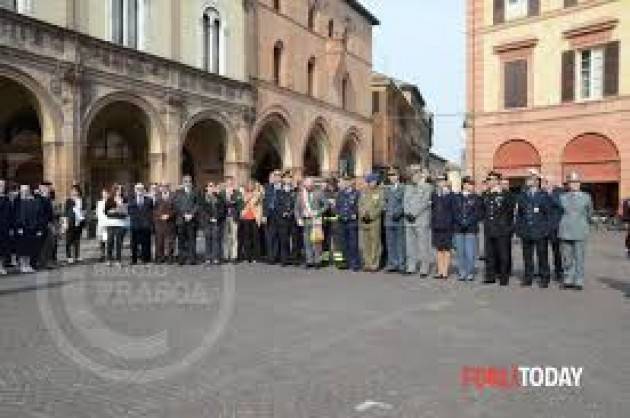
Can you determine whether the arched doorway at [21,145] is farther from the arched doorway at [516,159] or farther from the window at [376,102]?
the window at [376,102]

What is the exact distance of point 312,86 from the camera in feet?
130

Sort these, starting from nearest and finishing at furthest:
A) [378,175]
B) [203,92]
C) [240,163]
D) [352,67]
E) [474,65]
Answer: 1. [378,175]
2. [203,92]
3. [240,163]
4. [474,65]
5. [352,67]

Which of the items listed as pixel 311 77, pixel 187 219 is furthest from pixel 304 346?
pixel 311 77

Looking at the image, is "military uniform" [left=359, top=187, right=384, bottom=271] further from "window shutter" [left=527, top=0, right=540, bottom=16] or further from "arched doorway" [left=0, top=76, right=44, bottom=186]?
"window shutter" [left=527, top=0, right=540, bottom=16]

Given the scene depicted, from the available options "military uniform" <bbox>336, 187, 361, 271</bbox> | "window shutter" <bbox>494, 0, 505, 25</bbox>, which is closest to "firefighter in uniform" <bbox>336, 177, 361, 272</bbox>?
"military uniform" <bbox>336, 187, 361, 271</bbox>

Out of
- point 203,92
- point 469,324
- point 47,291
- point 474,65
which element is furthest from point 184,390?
point 474,65

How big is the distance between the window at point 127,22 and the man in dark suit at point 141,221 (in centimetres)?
976

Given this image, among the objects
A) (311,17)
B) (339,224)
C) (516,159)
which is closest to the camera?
(339,224)

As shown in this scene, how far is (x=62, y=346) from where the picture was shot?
27.8ft

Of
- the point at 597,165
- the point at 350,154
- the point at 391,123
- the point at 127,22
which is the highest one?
the point at 391,123

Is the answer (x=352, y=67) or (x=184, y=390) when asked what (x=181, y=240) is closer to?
(x=184, y=390)

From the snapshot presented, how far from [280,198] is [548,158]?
20.2 m

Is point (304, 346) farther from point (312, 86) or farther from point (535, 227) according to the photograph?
point (312, 86)

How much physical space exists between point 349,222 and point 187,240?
387cm
